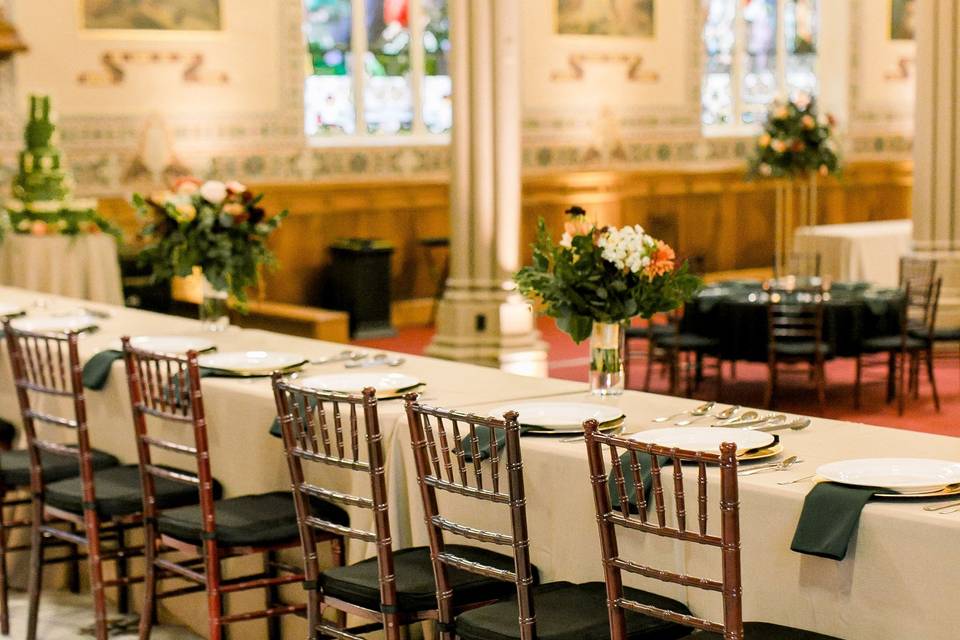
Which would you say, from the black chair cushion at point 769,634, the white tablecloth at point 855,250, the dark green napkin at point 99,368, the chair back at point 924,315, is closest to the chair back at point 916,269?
the chair back at point 924,315

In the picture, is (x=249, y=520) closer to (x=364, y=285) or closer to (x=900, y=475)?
(x=900, y=475)

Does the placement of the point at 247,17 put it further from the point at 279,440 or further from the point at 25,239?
the point at 279,440

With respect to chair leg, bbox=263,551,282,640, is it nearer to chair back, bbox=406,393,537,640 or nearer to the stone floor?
the stone floor

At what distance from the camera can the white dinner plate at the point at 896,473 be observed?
289 centimetres

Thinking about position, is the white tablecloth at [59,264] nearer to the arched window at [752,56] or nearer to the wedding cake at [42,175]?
the wedding cake at [42,175]

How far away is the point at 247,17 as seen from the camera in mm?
11984

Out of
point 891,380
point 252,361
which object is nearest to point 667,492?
point 252,361

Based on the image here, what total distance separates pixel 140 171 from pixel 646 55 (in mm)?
5439

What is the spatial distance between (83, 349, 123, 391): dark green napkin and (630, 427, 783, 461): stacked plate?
2.24m

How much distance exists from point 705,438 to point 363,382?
1.22 metres

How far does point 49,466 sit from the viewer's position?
16.7ft

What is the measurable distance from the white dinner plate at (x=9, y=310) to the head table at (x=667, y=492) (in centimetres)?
122

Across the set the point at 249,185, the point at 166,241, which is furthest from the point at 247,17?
the point at 166,241

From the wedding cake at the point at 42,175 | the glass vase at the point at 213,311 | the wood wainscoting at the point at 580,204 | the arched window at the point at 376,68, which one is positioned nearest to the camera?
the glass vase at the point at 213,311
